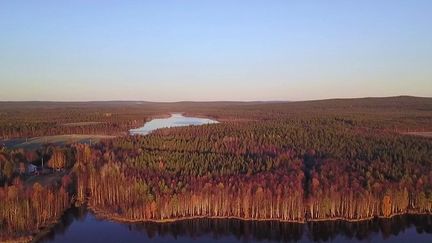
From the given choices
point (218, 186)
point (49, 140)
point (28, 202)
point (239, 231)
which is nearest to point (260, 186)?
point (218, 186)

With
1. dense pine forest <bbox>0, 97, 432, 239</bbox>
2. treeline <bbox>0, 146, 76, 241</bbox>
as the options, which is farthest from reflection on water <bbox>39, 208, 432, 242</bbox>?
treeline <bbox>0, 146, 76, 241</bbox>

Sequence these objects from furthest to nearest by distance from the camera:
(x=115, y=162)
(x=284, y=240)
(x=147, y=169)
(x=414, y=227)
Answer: (x=115, y=162) < (x=147, y=169) < (x=414, y=227) < (x=284, y=240)

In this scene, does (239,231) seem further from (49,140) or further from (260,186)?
(49,140)

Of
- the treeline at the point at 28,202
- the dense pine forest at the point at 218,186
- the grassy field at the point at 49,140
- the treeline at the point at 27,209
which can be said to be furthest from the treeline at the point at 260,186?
the grassy field at the point at 49,140

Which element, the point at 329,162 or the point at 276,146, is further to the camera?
the point at 276,146

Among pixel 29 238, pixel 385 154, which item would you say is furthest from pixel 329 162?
pixel 29 238

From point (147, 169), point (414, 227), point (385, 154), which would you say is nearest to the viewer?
point (414, 227)

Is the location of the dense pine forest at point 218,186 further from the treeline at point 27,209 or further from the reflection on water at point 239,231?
the reflection on water at point 239,231

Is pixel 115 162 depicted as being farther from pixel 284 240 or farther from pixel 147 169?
pixel 284 240
